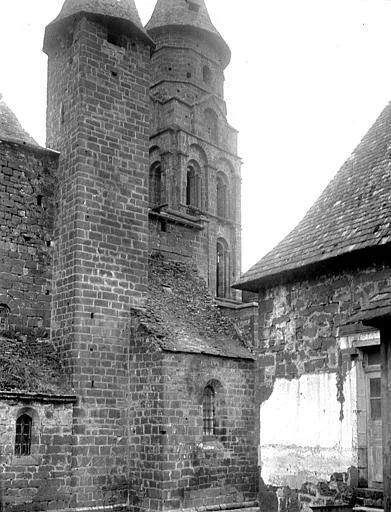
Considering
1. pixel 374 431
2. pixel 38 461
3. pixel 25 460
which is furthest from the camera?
Answer: pixel 38 461

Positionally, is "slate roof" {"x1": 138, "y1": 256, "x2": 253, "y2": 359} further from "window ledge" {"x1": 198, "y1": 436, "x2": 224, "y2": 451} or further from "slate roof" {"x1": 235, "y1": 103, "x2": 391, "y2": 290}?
"slate roof" {"x1": 235, "y1": 103, "x2": 391, "y2": 290}

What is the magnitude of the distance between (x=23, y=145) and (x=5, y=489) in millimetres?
8639

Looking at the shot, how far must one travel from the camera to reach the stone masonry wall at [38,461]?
15359 mm

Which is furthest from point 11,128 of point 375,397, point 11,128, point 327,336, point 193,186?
point 193,186

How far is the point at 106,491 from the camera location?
1709 centimetres

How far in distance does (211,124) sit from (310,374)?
100.0 feet

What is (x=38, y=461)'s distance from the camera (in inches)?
627

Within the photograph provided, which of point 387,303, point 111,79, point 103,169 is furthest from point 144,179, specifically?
point 387,303

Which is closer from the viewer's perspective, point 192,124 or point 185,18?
point 185,18

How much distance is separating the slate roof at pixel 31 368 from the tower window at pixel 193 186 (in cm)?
2282

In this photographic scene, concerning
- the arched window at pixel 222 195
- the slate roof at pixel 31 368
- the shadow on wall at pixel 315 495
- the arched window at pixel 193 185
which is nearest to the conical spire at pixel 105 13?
the slate roof at pixel 31 368

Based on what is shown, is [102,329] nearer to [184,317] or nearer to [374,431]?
[184,317]

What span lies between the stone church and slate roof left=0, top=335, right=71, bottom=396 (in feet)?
0.13

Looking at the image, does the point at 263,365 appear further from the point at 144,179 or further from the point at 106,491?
the point at 144,179
